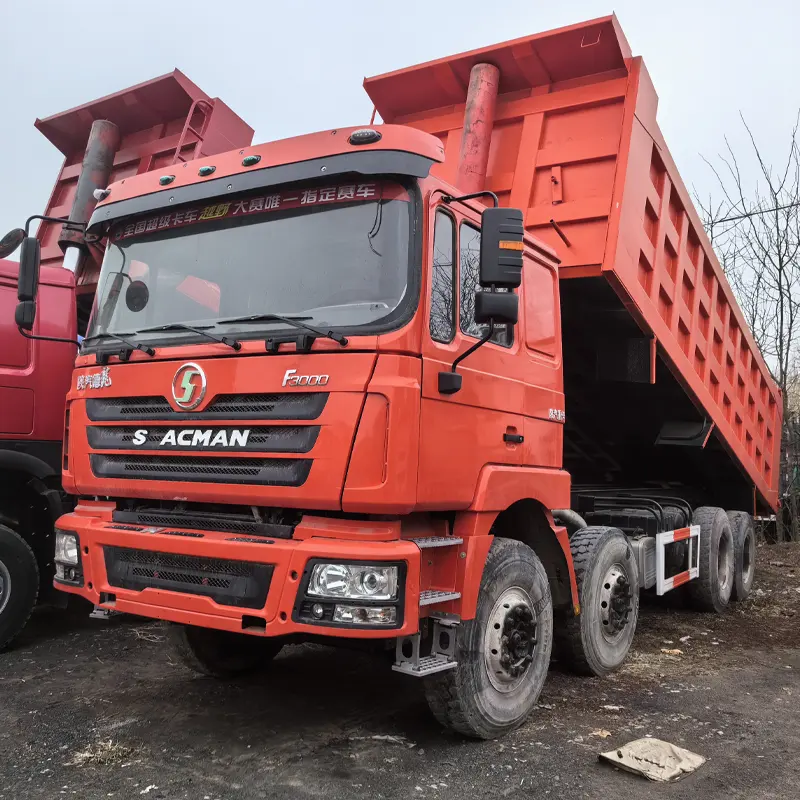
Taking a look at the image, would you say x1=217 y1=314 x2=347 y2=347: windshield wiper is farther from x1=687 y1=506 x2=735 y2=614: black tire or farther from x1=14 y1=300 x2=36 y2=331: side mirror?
x1=687 y1=506 x2=735 y2=614: black tire

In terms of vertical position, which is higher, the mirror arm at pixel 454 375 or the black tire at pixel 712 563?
the mirror arm at pixel 454 375

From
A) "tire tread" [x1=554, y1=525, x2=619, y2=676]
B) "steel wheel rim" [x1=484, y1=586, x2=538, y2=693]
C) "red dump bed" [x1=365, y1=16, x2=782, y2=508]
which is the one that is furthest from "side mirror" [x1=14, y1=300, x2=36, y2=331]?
"tire tread" [x1=554, y1=525, x2=619, y2=676]

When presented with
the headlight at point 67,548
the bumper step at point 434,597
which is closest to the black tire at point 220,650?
the headlight at point 67,548

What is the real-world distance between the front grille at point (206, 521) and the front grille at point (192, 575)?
6.1 inches

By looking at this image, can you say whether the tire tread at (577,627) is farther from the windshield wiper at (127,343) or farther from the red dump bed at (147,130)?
the red dump bed at (147,130)

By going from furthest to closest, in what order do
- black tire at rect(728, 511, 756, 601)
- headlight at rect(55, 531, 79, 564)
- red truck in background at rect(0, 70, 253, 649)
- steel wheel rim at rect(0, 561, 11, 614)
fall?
black tire at rect(728, 511, 756, 601) < red truck in background at rect(0, 70, 253, 649) < steel wheel rim at rect(0, 561, 11, 614) < headlight at rect(55, 531, 79, 564)

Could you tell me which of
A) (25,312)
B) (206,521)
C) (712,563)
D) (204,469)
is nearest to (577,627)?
(206,521)

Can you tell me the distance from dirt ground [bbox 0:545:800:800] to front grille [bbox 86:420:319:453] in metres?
1.32

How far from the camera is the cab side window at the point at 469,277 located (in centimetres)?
349

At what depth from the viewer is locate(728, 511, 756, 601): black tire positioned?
7.17 meters

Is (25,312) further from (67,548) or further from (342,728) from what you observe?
(342,728)

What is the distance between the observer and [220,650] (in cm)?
446

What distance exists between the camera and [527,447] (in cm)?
398

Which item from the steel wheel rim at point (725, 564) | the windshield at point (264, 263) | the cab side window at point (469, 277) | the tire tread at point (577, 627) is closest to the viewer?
the windshield at point (264, 263)
